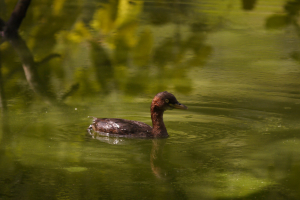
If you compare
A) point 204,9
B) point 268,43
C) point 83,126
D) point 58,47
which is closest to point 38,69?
point 58,47

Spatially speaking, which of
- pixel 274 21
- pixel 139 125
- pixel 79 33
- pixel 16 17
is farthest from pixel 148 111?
pixel 16 17

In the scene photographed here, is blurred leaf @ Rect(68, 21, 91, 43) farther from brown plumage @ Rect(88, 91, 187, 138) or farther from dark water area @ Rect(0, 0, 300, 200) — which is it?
brown plumage @ Rect(88, 91, 187, 138)

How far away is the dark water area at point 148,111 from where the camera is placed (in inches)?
228

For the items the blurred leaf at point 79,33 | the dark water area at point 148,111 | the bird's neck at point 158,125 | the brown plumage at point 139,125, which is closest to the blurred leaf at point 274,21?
the dark water area at point 148,111

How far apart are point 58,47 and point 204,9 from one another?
6093mm

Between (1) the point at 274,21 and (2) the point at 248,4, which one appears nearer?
(2) the point at 248,4

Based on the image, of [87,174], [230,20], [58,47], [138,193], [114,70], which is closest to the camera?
[138,193]

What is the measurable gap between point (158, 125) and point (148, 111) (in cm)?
121

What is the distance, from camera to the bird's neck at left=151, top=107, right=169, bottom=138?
7.39 meters

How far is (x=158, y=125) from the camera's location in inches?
294

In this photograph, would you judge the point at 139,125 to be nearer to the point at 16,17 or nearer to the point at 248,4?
the point at 248,4

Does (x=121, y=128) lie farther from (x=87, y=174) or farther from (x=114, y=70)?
(x=114, y=70)

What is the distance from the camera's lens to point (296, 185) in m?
5.74

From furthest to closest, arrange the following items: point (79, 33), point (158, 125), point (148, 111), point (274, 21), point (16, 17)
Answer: point (16, 17) → point (79, 33) → point (148, 111) → point (158, 125) → point (274, 21)
